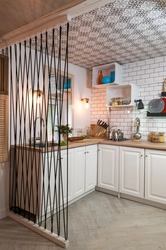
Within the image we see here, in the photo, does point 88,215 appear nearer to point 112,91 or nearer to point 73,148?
point 73,148

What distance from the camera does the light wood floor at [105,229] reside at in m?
1.80

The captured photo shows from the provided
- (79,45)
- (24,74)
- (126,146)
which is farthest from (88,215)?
(79,45)

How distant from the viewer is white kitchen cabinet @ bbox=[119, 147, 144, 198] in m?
2.70

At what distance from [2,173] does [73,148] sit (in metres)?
0.99

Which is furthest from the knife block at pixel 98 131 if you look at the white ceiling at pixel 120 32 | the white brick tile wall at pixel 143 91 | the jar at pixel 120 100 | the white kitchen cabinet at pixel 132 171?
the white ceiling at pixel 120 32

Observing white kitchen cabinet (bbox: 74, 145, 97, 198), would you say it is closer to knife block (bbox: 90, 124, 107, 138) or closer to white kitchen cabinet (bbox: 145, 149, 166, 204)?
knife block (bbox: 90, 124, 107, 138)

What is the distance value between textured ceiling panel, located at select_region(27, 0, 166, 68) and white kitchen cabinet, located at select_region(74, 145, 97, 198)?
5.03ft

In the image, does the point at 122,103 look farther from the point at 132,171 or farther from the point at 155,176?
the point at 155,176

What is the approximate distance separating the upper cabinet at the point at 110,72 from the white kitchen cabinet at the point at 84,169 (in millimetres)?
1243

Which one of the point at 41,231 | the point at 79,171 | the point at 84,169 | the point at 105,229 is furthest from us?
the point at 84,169

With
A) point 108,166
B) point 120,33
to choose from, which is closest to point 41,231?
point 108,166

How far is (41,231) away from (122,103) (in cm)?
240

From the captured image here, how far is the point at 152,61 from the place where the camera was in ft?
10.3

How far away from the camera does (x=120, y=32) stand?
2219mm
